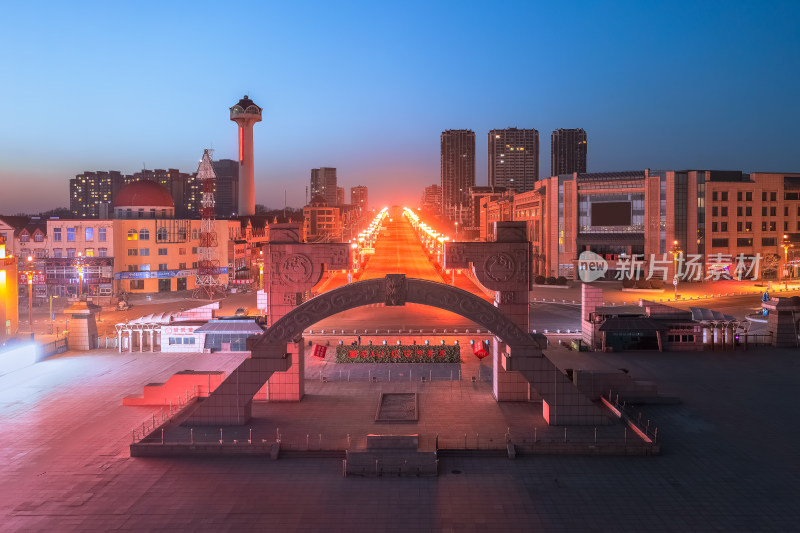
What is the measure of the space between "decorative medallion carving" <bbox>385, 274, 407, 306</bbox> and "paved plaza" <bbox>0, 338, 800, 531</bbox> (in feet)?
16.5

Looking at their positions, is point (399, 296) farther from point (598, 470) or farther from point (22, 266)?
point (22, 266)

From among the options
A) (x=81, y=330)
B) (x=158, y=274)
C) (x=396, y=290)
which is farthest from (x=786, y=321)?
(x=158, y=274)

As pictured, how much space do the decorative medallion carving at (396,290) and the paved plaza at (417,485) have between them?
5018mm

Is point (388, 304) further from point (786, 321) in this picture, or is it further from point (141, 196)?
point (141, 196)

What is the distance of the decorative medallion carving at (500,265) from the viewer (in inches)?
1078

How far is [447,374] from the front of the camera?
3303cm

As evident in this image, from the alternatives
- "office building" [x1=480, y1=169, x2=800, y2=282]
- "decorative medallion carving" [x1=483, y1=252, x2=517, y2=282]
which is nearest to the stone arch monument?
"decorative medallion carving" [x1=483, y1=252, x2=517, y2=282]

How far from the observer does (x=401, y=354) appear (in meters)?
36.1

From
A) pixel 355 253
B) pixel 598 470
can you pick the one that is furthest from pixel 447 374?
pixel 355 253

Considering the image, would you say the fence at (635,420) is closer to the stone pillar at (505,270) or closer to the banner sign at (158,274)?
the stone pillar at (505,270)

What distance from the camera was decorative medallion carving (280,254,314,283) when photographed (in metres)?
28.0

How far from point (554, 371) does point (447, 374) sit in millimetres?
10143

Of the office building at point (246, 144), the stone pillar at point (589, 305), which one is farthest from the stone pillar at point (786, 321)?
the office building at point (246, 144)

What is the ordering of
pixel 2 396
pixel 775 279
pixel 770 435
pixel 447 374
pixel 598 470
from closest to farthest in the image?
pixel 598 470 → pixel 770 435 → pixel 2 396 → pixel 447 374 → pixel 775 279
